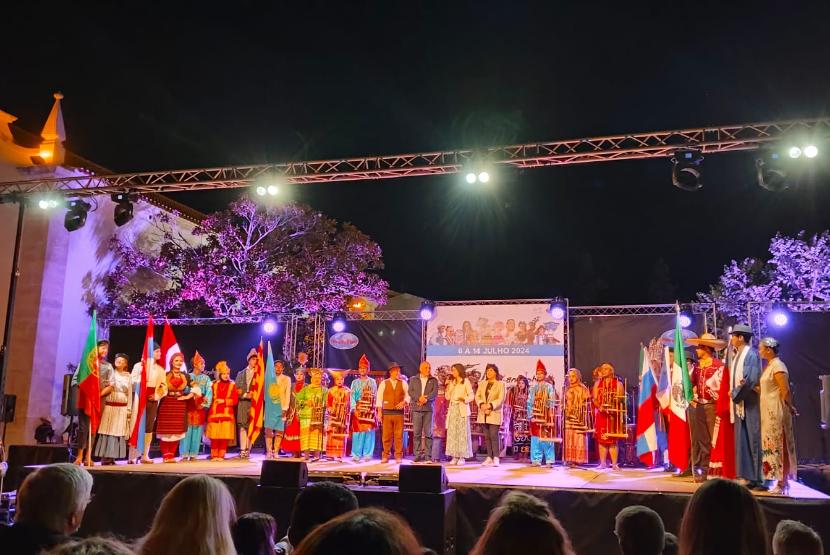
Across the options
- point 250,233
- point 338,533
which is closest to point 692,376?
point 338,533

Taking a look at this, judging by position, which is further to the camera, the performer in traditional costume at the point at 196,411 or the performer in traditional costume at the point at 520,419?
the performer in traditional costume at the point at 520,419

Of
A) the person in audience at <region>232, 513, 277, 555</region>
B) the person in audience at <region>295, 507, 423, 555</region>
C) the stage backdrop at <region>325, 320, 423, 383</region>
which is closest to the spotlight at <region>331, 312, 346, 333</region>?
the stage backdrop at <region>325, 320, 423, 383</region>

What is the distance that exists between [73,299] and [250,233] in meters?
4.00

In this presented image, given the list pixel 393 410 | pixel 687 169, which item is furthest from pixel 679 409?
pixel 393 410

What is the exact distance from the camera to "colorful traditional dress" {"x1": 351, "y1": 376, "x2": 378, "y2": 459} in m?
11.0

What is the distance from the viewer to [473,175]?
9.15 meters

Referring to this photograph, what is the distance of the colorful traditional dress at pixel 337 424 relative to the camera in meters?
11.1

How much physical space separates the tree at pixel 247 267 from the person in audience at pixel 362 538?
14.7 m

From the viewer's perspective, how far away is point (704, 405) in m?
8.42

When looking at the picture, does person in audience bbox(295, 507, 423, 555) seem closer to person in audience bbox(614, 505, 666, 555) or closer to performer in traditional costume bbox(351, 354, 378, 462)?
person in audience bbox(614, 505, 666, 555)

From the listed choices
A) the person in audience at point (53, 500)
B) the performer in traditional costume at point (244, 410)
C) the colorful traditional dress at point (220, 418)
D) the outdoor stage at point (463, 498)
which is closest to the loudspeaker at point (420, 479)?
the outdoor stage at point (463, 498)

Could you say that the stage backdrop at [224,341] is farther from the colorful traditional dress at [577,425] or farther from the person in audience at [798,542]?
the person in audience at [798,542]

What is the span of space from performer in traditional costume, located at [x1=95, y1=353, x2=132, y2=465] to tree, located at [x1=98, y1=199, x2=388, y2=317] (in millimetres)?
5611

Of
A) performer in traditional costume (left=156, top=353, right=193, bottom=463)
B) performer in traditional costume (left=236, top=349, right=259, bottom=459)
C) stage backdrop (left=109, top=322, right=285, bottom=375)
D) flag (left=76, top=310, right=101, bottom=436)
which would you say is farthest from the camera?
stage backdrop (left=109, top=322, right=285, bottom=375)
